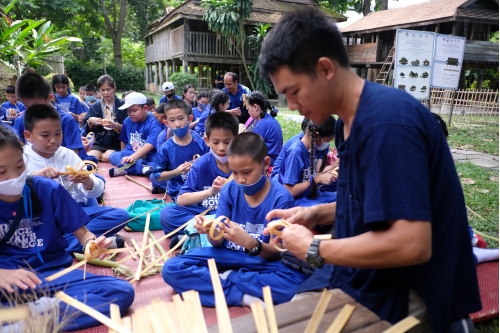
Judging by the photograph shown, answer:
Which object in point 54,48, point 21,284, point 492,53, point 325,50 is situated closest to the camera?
point 325,50

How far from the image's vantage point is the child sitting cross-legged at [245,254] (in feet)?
9.77

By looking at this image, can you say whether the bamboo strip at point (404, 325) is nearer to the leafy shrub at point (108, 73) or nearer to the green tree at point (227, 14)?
the green tree at point (227, 14)

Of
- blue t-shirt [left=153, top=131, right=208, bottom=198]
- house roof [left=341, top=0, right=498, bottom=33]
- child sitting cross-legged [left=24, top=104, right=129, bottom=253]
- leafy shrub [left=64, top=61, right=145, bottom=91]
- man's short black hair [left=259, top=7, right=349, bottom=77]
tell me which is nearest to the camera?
man's short black hair [left=259, top=7, right=349, bottom=77]

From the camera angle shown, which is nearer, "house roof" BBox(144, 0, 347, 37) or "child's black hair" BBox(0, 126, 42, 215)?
"child's black hair" BBox(0, 126, 42, 215)

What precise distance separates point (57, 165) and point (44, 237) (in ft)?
4.88

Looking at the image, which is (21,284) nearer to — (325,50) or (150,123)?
(325,50)

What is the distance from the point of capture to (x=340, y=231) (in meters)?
1.86

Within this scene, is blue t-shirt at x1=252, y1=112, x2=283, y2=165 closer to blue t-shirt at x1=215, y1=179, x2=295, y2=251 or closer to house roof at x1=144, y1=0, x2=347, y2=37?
blue t-shirt at x1=215, y1=179, x2=295, y2=251

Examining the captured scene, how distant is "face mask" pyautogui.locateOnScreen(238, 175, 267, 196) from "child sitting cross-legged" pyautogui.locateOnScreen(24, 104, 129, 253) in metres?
1.67

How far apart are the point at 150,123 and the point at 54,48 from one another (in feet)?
9.90

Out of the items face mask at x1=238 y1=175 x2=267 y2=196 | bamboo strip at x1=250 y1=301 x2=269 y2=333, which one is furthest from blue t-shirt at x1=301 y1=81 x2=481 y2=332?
face mask at x1=238 y1=175 x2=267 y2=196

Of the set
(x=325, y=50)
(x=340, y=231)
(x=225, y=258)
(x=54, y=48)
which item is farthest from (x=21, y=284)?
(x=54, y=48)

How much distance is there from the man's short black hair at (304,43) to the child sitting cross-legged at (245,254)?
1526 mm

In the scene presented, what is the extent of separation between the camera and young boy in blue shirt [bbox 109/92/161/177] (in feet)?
22.7
